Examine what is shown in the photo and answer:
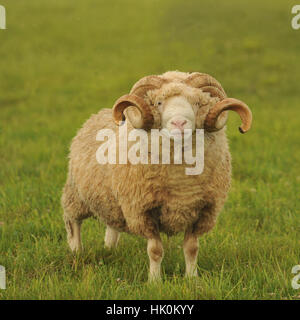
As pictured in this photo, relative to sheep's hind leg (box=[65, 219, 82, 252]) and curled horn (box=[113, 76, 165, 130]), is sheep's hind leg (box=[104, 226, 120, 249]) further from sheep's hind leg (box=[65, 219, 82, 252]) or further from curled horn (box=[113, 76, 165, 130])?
curled horn (box=[113, 76, 165, 130])

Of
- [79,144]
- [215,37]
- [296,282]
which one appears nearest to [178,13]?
[215,37]

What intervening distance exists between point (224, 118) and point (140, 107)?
1.77 ft

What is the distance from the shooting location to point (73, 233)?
184 inches

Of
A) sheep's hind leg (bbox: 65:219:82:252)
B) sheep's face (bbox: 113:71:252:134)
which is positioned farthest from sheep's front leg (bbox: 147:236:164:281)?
sheep's hind leg (bbox: 65:219:82:252)

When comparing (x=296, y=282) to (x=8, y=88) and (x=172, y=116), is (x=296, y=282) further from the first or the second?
(x=8, y=88)

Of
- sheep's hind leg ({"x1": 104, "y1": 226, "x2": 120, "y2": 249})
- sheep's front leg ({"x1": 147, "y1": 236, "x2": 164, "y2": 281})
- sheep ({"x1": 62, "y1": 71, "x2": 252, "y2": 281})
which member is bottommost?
sheep's front leg ({"x1": 147, "y1": 236, "x2": 164, "y2": 281})

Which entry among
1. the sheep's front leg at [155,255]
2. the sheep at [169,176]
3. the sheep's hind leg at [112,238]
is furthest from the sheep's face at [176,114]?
the sheep's hind leg at [112,238]

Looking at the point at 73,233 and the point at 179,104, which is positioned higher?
the point at 179,104

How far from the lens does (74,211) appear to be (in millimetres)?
4668

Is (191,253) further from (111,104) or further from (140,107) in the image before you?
(111,104)

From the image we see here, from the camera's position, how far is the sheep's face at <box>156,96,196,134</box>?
323 cm

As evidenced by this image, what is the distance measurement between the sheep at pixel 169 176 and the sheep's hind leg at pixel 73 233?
1.66ft

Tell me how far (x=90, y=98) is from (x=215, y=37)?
5.42 metres

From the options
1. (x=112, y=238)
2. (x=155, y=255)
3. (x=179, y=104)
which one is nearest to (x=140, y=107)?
(x=179, y=104)
